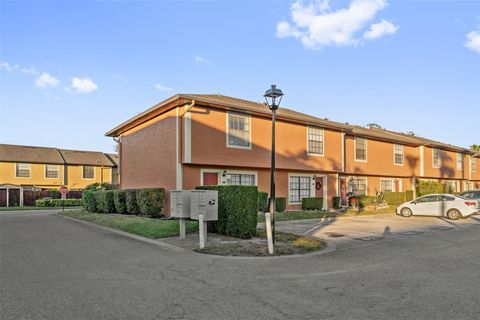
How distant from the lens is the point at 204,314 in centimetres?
493

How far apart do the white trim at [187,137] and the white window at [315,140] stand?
8.68 metres

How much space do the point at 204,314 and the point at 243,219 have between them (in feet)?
21.6

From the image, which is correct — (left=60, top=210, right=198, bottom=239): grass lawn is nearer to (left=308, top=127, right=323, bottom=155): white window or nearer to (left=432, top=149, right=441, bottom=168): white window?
(left=308, top=127, right=323, bottom=155): white window

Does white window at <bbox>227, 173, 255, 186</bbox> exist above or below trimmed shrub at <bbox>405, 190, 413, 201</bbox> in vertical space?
above

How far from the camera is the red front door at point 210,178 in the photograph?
18.7 m

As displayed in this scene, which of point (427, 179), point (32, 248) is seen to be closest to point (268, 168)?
point (32, 248)

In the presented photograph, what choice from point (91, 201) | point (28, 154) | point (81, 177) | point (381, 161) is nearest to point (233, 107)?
point (91, 201)

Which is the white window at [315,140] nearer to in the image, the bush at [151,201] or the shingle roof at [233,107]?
the shingle roof at [233,107]

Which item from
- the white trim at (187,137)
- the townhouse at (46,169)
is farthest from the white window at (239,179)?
the townhouse at (46,169)

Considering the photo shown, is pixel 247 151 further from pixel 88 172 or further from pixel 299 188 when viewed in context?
pixel 88 172

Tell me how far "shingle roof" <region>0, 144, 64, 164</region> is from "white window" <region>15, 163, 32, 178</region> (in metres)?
0.54

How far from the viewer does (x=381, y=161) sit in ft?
96.9

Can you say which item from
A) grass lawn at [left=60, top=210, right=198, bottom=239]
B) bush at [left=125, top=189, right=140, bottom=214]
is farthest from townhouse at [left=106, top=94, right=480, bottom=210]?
grass lawn at [left=60, top=210, right=198, bottom=239]

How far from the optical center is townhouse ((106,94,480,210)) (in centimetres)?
1770
